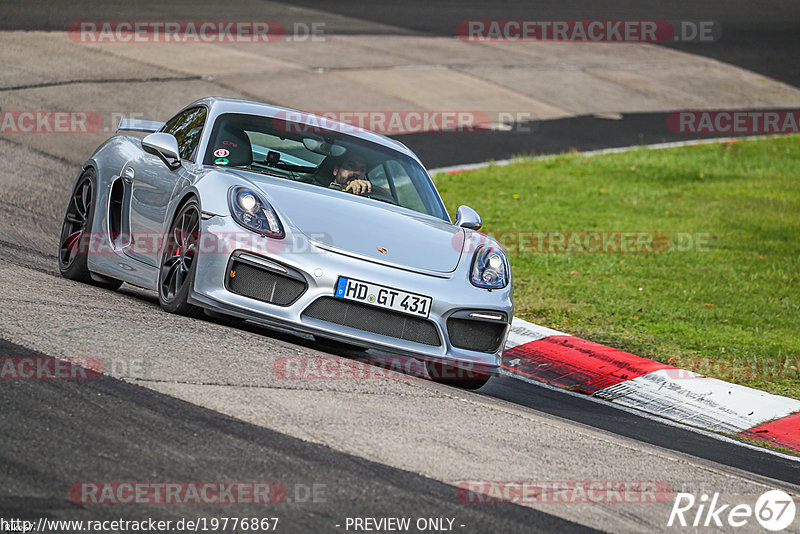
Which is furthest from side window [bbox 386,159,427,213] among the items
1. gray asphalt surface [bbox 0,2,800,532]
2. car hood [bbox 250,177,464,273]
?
gray asphalt surface [bbox 0,2,800,532]

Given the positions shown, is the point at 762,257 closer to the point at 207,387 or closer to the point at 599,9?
the point at 207,387

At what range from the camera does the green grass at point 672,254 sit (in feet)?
29.2

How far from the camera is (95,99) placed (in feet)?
52.2

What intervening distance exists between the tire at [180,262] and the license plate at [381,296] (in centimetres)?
85

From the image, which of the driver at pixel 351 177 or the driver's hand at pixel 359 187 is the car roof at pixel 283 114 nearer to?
the driver at pixel 351 177

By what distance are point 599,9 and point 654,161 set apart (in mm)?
15380

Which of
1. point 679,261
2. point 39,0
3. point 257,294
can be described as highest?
point 39,0

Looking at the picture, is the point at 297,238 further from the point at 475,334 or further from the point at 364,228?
the point at 475,334

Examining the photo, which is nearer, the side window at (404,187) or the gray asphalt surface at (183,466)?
the gray asphalt surface at (183,466)

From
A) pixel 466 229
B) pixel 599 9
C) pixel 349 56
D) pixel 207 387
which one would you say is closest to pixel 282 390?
pixel 207 387

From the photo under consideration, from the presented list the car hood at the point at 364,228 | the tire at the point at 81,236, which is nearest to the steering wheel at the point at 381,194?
the car hood at the point at 364,228

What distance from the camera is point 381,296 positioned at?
6.07 metres

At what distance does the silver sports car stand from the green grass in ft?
7.64

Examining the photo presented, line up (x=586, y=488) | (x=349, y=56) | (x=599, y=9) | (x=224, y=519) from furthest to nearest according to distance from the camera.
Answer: (x=599, y=9) < (x=349, y=56) < (x=586, y=488) < (x=224, y=519)
